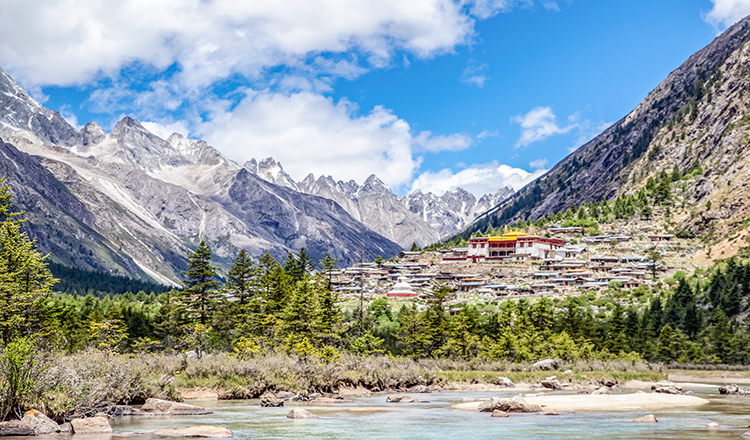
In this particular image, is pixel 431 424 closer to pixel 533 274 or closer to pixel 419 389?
pixel 419 389

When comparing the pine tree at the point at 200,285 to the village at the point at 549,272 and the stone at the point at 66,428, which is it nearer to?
the stone at the point at 66,428

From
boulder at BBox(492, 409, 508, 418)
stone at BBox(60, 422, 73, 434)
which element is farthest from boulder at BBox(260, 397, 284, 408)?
stone at BBox(60, 422, 73, 434)

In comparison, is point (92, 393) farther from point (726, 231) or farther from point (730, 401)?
point (726, 231)

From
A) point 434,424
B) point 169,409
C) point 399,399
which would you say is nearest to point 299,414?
point 434,424

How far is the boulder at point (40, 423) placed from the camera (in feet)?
77.5

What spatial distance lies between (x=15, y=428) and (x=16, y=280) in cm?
3264

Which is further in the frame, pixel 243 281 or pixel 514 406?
pixel 243 281

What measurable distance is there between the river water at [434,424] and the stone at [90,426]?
2.03 feet

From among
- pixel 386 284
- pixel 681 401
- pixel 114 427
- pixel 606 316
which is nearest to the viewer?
pixel 114 427

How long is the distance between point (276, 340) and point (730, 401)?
43685 mm

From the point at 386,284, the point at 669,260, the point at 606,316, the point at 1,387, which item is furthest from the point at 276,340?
the point at 669,260

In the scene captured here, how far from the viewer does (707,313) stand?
114625mm

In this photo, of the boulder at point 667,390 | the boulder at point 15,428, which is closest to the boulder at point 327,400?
the boulder at point 15,428

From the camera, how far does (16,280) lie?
51.7 meters
